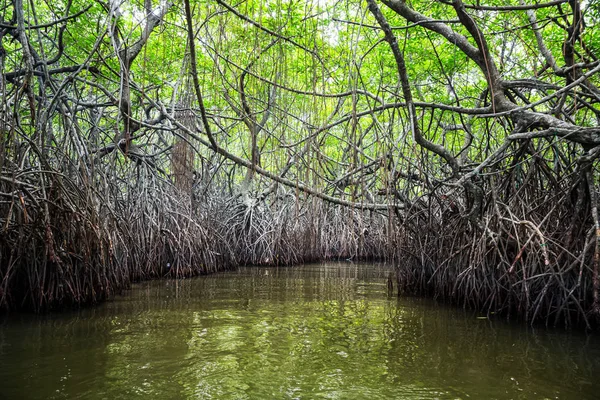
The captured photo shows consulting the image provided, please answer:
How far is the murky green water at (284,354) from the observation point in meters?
2.03

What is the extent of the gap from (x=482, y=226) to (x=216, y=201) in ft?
17.4

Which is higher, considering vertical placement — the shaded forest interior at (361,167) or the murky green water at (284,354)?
the shaded forest interior at (361,167)

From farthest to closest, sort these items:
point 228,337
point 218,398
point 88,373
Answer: point 228,337 < point 88,373 < point 218,398

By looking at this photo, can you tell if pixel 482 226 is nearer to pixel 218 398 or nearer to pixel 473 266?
pixel 473 266

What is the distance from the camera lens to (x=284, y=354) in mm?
2559

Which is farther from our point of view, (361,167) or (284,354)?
(284,354)

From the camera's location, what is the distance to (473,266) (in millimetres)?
3686

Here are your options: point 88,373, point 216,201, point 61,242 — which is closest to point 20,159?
point 61,242

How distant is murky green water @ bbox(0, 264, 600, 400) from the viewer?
2029 mm

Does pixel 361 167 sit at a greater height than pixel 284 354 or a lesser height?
greater

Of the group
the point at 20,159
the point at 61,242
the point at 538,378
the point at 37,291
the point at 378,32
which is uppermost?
the point at 378,32

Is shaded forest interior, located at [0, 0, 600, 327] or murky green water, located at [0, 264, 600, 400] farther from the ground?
shaded forest interior, located at [0, 0, 600, 327]

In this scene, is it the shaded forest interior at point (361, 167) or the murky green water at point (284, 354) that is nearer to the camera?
the murky green water at point (284, 354)

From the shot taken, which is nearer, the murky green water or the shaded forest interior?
the murky green water
